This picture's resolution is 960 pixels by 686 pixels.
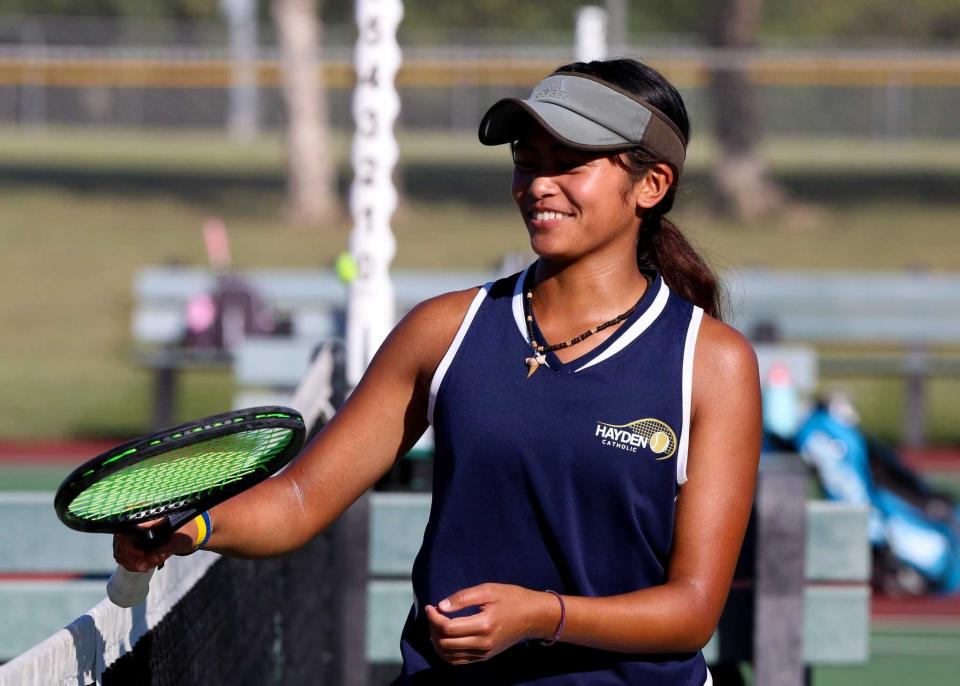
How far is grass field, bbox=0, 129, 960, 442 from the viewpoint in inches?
597

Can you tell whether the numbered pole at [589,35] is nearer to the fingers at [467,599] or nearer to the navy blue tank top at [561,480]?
the navy blue tank top at [561,480]

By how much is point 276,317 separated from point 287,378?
262cm

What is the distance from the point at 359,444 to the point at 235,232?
74.3 ft

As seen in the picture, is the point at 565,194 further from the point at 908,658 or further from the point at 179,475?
the point at 908,658

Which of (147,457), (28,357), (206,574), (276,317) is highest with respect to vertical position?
(147,457)

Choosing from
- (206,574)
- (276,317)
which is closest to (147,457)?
(206,574)

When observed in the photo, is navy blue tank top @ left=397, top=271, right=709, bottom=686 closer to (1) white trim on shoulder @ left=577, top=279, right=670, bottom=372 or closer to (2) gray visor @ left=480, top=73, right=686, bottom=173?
(1) white trim on shoulder @ left=577, top=279, right=670, bottom=372

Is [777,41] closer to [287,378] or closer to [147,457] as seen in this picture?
[287,378]

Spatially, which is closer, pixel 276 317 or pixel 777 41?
pixel 276 317

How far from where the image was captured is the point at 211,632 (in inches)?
131

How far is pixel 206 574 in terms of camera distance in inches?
129

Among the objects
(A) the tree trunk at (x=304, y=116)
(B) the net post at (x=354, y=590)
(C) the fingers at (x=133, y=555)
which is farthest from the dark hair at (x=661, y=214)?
(A) the tree trunk at (x=304, y=116)

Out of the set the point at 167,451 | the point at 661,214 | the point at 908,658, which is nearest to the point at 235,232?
the point at 908,658

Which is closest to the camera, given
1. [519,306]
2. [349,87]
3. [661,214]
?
[519,306]
